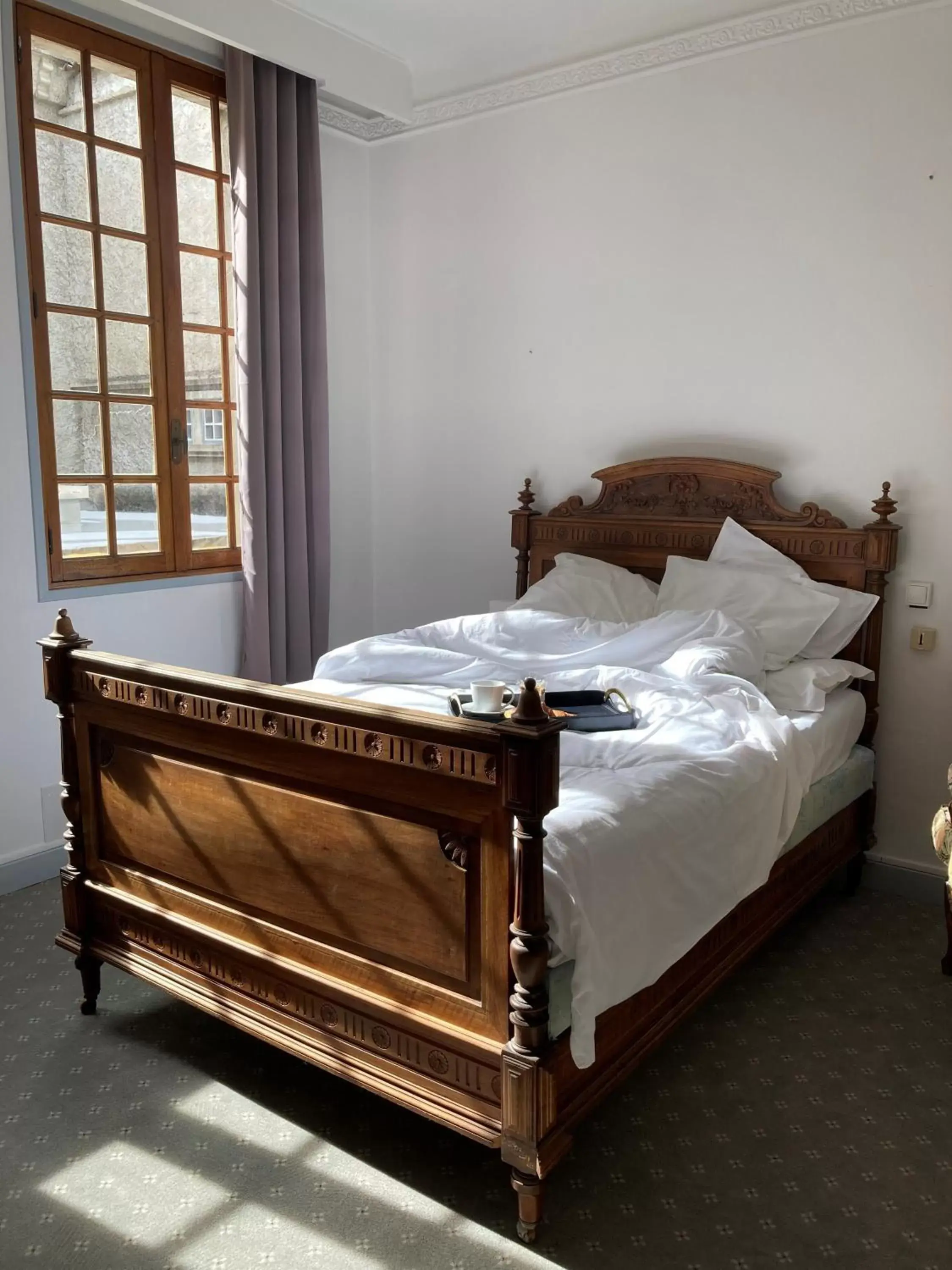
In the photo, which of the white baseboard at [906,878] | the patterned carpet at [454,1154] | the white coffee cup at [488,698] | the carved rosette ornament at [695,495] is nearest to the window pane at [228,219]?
the carved rosette ornament at [695,495]

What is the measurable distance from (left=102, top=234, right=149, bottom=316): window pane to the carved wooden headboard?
157 cm

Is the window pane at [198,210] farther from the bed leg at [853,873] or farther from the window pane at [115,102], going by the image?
the bed leg at [853,873]

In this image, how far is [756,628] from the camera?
308 cm

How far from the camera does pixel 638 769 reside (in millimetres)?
2191

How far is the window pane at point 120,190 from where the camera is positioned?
331cm

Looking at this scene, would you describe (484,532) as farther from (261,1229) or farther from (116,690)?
(261,1229)

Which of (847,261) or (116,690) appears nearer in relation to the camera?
(116,690)

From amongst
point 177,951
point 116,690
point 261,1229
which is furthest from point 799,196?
point 261,1229

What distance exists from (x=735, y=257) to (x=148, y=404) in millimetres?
2114

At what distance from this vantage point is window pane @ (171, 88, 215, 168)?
355 cm

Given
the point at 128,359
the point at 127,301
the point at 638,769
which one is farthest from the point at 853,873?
the point at 127,301

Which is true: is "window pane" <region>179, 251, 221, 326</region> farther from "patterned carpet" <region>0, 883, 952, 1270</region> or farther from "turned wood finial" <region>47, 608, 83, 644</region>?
"patterned carpet" <region>0, 883, 952, 1270</region>

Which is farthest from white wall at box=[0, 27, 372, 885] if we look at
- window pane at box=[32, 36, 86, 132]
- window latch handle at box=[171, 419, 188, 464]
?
window latch handle at box=[171, 419, 188, 464]

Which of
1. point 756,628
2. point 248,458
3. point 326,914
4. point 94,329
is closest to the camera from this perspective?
point 326,914
